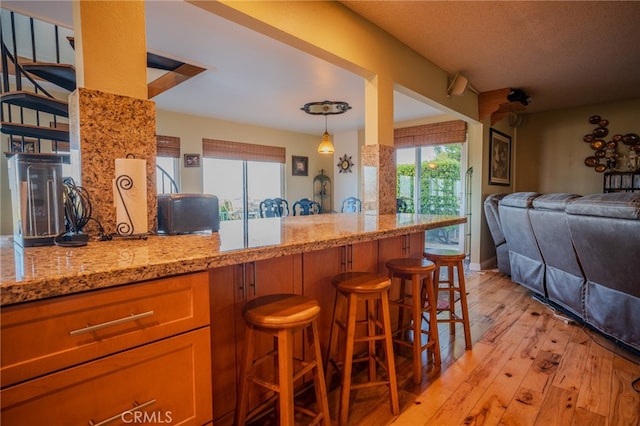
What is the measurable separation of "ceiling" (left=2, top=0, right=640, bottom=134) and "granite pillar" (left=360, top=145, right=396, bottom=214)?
3.10 feet

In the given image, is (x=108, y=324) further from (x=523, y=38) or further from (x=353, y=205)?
(x=353, y=205)

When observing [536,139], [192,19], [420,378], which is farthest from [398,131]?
[420,378]

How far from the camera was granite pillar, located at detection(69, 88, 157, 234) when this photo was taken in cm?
117

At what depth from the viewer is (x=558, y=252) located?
268 centimetres

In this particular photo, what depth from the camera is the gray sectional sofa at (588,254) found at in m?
1.95

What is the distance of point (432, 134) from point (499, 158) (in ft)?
3.44

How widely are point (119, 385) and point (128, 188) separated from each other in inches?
28.1

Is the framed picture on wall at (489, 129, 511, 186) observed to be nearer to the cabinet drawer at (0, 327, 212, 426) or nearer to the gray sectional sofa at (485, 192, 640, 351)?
the gray sectional sofa at (485, 192, 640, 351)

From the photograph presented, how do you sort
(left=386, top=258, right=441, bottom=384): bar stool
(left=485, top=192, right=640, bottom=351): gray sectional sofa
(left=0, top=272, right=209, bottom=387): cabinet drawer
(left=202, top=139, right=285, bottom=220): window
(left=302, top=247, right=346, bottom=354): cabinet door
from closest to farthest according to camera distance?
1. (left=0, top=272, right=209, bottom=387): cabinet drawer
2. (left=302, top=247, right=346, bottom=354): cabinet door
3. (left=386, top=258, right=441, bottom=384): bar stool
4. (left=485, top=192, right=640, bottom=351): gray sectional sofa
5. (left=202, top=139, right=285, bottom=220): window

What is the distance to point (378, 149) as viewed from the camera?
256cm

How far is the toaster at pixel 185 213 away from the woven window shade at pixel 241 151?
4339 mm

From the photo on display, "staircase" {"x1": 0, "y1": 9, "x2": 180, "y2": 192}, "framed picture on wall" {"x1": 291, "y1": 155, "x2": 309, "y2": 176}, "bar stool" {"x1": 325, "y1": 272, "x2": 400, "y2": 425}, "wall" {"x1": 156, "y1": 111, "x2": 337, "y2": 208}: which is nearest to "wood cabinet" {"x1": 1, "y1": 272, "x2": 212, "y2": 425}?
"bar stool" {"x1": 325, "y1": 272, "x2": 400, "y2": 425}

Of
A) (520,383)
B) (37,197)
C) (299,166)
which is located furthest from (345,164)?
(37,197)

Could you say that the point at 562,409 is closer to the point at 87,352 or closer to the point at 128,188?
the point at 87,352
